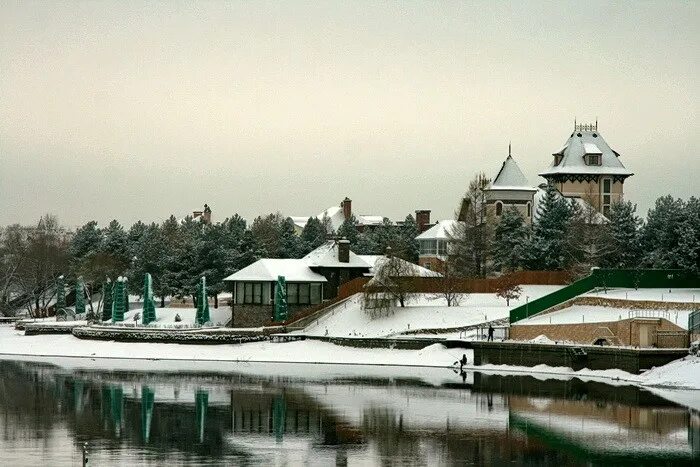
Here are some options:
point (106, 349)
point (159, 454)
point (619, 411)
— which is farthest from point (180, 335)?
point (159, 454)

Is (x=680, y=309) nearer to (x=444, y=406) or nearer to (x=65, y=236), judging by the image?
(x=444, y=406)

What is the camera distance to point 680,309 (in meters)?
64.9

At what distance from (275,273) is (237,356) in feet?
36.8

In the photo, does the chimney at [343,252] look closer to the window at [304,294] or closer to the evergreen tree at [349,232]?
the window at [304,294]

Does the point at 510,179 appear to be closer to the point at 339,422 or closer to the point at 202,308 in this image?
the point at 202,308

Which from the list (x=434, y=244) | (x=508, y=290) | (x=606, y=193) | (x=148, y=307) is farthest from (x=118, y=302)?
(x=606, y=193)

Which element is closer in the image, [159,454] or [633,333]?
[159,454]

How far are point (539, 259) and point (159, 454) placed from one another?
52.3 metres

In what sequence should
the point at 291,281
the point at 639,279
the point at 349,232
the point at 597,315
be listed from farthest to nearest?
the point at 349,232
the point at 291,281
the point at 639,279
the point at 597,315

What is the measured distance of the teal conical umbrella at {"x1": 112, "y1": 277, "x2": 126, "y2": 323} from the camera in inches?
3452

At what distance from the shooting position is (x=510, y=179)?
10219 centimetres

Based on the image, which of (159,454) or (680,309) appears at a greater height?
(680,309)

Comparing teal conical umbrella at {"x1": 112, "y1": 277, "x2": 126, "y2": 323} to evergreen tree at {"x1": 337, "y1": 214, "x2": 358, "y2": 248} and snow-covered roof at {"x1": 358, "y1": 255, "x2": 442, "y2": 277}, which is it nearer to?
snow-covered roof at {"x1": 358, "y1": 255, "x2": 442, "y2": 277}

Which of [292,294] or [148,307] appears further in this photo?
[148,307]
